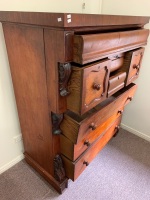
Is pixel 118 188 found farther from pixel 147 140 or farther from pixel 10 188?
pixel 10 188

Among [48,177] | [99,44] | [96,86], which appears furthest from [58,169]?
[99,44]

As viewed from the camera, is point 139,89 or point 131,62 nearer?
point 131,62

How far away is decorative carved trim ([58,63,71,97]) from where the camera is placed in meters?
0.68

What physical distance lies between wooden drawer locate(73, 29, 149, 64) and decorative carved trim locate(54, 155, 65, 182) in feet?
2.26

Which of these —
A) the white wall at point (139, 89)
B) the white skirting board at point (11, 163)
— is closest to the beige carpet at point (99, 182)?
the white skirting board at point (11, 163)

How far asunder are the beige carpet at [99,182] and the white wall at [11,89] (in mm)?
138

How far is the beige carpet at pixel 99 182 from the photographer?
1.17 m

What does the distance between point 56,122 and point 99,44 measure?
0.48m

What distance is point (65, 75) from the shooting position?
2.30ft

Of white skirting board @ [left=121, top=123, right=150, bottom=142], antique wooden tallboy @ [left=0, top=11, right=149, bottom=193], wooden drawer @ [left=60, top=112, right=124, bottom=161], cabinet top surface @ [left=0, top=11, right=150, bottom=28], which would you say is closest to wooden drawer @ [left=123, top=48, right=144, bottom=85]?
antique wooden tallboy @ [left=0, top=11, right=149, bottom=193]

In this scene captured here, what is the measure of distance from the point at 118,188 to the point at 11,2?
5.01ft

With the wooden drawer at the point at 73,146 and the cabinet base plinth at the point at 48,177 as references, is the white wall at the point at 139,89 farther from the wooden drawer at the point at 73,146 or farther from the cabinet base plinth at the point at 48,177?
the cabinet base plinth at the point at 48,177

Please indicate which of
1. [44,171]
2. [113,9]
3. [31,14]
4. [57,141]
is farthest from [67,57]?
[113,9]

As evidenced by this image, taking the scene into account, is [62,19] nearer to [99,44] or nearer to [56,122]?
[99,44]
